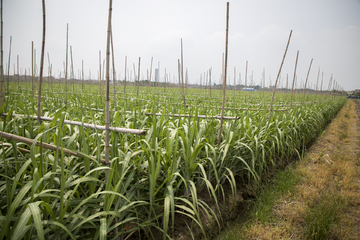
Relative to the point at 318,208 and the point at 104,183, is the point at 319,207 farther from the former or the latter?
the point at 104,183

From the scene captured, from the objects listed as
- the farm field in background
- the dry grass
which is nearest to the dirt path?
the dry grass

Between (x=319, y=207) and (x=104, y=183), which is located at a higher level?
(x=104, y=183)

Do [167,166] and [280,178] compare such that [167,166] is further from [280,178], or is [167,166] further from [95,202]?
[280,178]

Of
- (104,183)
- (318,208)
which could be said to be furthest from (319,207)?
(104,183)

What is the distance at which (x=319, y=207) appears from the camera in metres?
1.87

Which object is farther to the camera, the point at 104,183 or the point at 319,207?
the point at 319,207

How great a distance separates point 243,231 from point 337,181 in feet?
6.03

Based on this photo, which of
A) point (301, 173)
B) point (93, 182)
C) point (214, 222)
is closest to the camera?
point (93, 182)

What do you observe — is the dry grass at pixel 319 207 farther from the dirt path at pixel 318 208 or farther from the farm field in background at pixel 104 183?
the farm field in background at pixel 104 183

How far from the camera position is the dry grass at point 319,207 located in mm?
1653

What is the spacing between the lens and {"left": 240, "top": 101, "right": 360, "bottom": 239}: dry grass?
1653 mm

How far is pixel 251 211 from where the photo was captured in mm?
1977

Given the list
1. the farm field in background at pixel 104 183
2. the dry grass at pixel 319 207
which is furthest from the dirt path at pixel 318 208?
the farm field in background at pixel 104 183

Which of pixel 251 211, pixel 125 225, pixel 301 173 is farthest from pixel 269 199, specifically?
pixel 125 225
